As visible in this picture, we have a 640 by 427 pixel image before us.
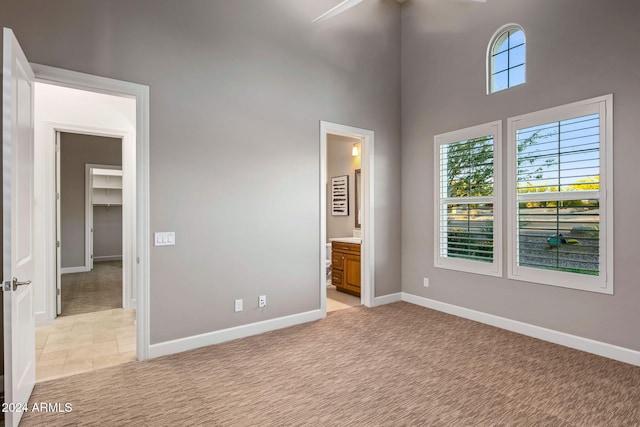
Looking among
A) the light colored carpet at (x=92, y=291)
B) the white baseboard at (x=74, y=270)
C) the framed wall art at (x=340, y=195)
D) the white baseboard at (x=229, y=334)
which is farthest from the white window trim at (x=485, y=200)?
the white baseboard at (x=74, y=270)

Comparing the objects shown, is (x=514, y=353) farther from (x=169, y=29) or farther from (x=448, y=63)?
(x=169, y=29)

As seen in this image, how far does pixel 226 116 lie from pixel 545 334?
156 inches

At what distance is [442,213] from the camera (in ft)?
15.1

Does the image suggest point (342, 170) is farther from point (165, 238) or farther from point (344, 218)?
point (165, 238)

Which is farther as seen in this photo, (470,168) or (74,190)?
(74,190)

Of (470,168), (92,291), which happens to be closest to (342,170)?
(470,168)

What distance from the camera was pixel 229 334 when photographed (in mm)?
3570

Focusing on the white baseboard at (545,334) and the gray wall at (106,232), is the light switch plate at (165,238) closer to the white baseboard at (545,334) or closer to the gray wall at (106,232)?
the white baseboard at (545,334)

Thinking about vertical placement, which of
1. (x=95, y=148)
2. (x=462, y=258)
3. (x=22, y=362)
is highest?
(x=95, y=148)

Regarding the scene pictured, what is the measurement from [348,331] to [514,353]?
1624 mm

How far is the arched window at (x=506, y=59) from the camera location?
3.83 meters

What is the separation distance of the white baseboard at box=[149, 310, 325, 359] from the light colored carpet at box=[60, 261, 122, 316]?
88.2 inches

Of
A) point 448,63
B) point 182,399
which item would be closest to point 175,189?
point 182,399

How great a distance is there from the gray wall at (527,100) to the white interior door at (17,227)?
4259 millimetres
